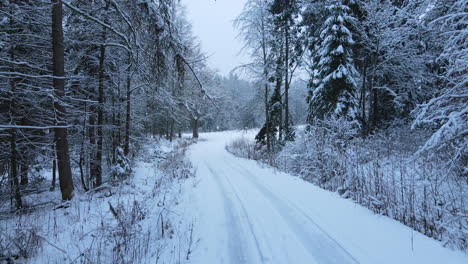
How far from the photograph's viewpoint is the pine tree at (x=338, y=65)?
8.52 meters

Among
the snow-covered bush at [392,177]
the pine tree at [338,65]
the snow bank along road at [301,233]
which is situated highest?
the pine tree at [338,65]

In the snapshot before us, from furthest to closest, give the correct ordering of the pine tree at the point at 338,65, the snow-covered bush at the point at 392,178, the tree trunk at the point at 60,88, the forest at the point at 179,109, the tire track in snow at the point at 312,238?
1. the pine tree at the point at 338,65
2. the tree trunk at the point at 60,88
3. the forest at the point at 179,109
4. the snow-covered bush at the point at 392,178
5. the tire track in snow at the point at 312,238

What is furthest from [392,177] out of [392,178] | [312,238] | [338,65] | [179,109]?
[179,109]

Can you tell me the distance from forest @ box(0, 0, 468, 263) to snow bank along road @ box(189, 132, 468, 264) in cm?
31

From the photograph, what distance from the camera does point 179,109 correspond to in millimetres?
8117

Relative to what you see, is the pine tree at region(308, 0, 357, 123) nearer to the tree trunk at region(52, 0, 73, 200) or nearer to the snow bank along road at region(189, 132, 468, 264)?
the snow bank along road at region(189, 132, 468, 264)

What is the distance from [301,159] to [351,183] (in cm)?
318

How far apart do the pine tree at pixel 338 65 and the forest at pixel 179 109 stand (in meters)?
0.06

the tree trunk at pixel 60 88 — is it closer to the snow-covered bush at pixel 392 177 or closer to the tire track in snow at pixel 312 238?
the tire track in snow at pixel 312 238

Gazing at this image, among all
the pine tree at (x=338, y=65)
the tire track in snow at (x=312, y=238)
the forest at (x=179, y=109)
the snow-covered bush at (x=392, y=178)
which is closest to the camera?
the tire track in snow at (x=312, y=238)

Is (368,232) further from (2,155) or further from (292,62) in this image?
(292,62)

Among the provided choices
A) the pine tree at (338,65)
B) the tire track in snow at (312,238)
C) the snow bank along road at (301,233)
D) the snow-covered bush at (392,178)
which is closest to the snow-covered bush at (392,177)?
the snow-covered bush at (392,178)

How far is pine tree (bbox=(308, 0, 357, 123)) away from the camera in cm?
852

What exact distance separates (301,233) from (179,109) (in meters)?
6.45
